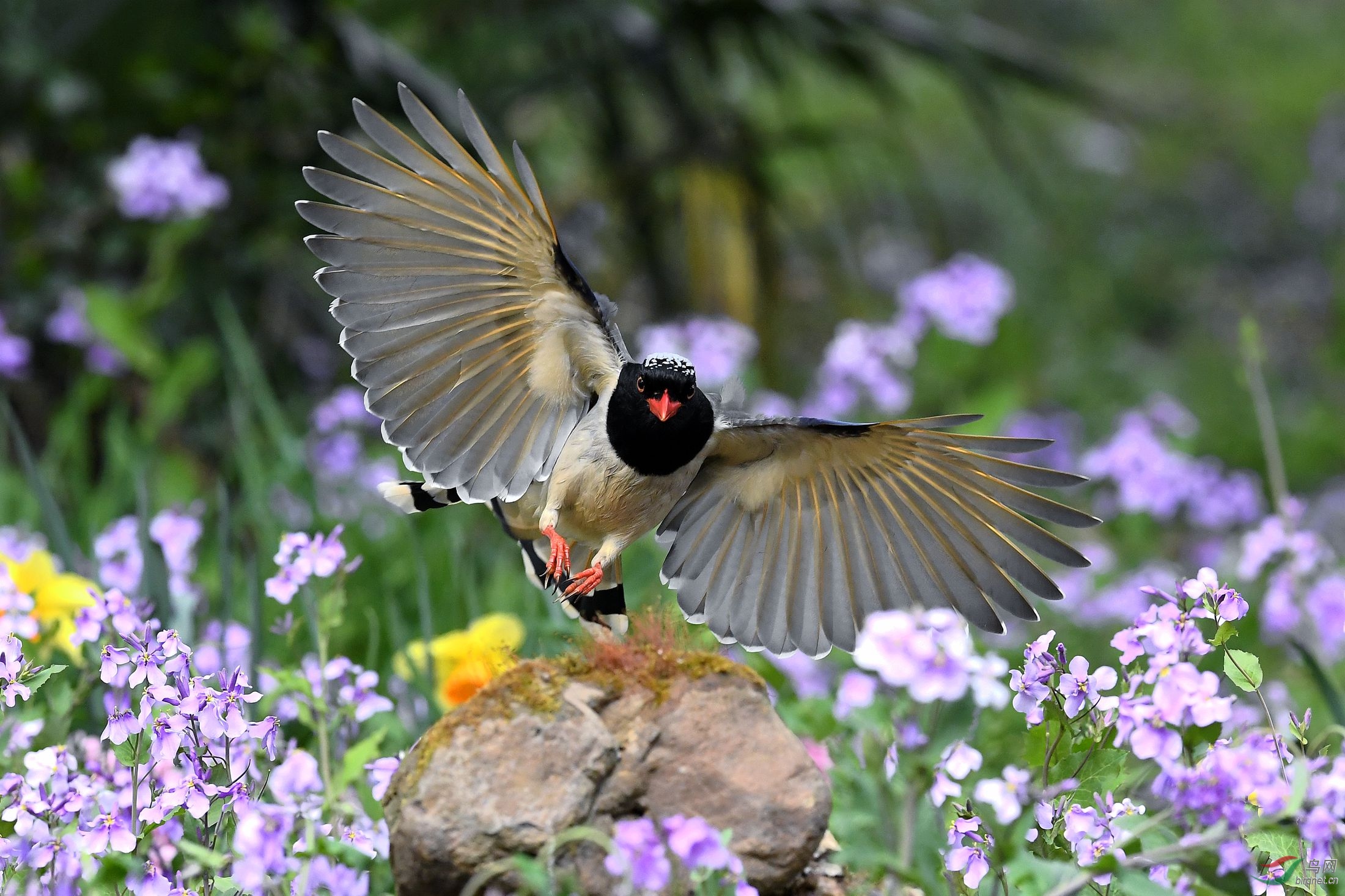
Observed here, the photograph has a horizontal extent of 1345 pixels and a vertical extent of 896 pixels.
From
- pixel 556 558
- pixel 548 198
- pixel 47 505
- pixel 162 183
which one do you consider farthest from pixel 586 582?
pixel 548 198

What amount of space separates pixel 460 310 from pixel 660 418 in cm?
33

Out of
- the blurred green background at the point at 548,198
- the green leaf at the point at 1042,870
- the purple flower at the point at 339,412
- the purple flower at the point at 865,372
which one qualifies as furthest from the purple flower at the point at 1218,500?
the green leaf at the point at 1042,870

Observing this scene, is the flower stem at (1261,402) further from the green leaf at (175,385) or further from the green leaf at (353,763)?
the green leaf at (175,385)

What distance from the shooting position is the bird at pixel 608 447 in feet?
5.75

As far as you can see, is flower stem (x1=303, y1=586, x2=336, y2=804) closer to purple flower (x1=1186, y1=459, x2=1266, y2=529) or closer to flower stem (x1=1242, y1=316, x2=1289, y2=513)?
flower stem (x1=1242, y1=316, x2=1289, y2=513)

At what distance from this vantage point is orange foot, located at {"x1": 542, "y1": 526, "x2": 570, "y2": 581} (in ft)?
6.02

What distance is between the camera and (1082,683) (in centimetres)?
138

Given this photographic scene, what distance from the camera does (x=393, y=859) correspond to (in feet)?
4.76

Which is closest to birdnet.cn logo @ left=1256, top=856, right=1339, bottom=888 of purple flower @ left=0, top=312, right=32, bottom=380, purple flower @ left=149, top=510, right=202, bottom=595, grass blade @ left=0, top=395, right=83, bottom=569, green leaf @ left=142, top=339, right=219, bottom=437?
purple flower @ left=149, top=510, right=202, bottom=595

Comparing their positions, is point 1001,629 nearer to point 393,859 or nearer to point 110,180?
point 393,859

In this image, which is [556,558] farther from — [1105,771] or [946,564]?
[1105,771]

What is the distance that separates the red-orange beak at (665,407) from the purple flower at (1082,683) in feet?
2.09

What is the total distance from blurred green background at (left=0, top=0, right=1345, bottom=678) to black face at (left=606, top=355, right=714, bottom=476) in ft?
1.89

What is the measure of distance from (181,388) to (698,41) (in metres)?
2.45
